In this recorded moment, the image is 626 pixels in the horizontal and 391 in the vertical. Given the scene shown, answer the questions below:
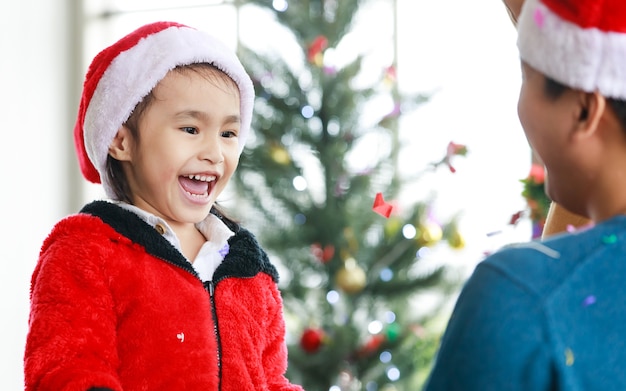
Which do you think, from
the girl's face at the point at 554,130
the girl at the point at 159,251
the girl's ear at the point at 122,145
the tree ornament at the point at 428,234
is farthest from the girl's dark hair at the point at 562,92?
the tree ornament at the point at 428,234

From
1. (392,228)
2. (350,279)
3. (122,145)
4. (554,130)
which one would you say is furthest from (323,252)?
(554,130)

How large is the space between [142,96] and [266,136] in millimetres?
2095

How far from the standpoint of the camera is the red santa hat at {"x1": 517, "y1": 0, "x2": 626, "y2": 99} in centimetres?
100

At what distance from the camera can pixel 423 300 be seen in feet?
14.6

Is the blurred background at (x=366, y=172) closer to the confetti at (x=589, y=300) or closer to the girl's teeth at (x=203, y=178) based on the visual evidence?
the girl's teeth at (x=203, y=178)

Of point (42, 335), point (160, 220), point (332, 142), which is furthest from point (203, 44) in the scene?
point (332, 142)

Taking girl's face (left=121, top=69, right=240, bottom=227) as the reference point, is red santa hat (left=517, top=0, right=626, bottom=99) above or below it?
above

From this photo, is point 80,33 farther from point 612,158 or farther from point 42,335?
point 612,158

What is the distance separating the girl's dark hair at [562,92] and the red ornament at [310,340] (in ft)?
8.49

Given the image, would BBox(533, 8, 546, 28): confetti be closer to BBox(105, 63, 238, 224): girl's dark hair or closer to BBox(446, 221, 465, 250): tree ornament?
BBox(105, 63, 238, 224): girl's dark hair

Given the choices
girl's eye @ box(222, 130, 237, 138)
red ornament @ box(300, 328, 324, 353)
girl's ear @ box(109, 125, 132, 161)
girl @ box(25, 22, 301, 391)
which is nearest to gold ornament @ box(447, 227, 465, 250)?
red ornament @ box(300, 328, 324, 353)

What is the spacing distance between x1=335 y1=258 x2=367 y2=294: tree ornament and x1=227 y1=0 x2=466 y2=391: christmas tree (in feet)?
0.07

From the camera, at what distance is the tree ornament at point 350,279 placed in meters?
3.53

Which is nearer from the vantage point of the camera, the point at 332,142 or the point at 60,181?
the point at 332,142
